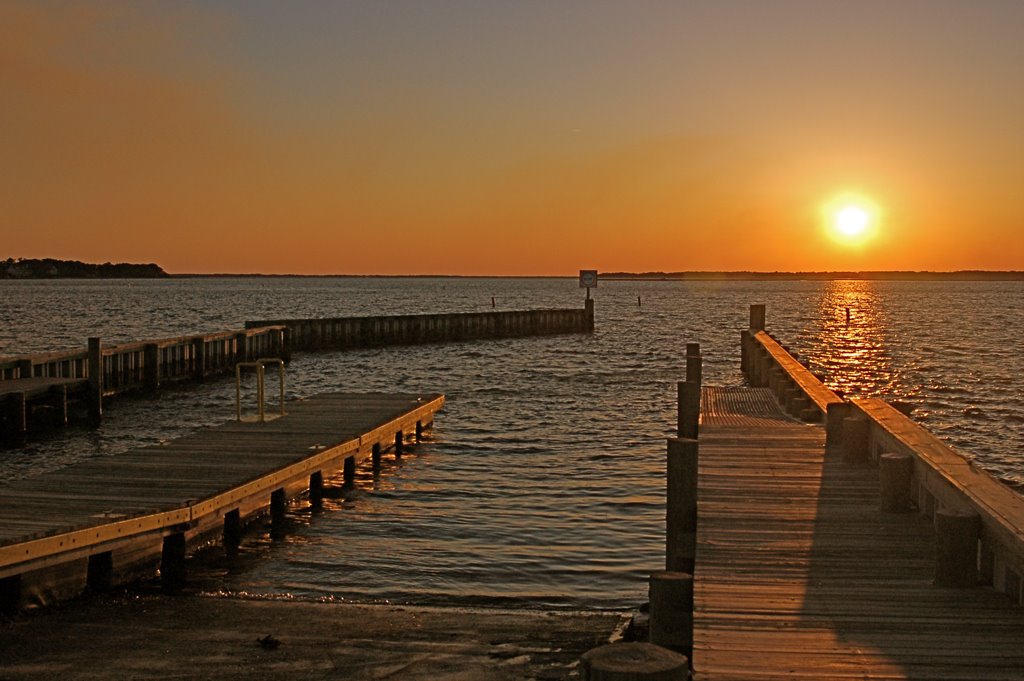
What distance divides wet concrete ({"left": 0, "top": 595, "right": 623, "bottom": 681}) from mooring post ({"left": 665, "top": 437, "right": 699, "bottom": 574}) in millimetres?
840

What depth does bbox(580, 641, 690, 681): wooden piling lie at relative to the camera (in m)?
5.05

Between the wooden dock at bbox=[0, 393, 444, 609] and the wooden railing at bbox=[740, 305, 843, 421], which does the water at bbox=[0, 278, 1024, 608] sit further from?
the wooden railing at bbox=[740, 305, 843, 421]

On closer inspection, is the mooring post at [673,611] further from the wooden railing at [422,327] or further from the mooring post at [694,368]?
the wooden railing at [422,327]

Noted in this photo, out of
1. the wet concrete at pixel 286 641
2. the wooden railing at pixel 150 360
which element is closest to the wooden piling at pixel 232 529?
the wet concrete at pixel 286 641

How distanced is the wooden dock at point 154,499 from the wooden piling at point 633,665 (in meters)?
6.38

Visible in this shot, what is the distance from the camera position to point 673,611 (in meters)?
7.95

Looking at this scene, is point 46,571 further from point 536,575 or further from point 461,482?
point 461,482

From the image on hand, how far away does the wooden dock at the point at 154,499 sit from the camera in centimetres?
1034

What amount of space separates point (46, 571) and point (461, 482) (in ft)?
30.7

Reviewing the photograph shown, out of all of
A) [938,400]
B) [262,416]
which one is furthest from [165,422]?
[938,400]

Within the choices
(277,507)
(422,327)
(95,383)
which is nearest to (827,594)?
(277,507)

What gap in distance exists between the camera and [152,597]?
1134cm

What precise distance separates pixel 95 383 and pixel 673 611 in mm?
23202

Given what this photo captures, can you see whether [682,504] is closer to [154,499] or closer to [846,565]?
[846,565]
